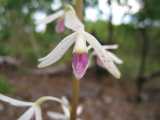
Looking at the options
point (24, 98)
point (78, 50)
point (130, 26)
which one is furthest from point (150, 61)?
point (78, 50)

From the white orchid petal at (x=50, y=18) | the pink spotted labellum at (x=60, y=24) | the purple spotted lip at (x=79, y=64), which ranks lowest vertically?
the purple spotted lip at (x=79, y=64)

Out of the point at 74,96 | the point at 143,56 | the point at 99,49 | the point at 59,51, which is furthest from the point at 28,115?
the point at 143,56

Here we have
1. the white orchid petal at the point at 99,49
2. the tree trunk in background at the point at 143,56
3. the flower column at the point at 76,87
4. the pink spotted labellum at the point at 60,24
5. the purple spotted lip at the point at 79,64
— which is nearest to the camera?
the purple spotted lip at the point at 79,64

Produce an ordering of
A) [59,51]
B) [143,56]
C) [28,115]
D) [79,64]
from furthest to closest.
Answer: [143,56] < [28,115] < [59,51] < [79,64]

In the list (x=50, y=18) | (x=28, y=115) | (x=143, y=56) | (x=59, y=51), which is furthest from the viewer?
(x=143, y=56)

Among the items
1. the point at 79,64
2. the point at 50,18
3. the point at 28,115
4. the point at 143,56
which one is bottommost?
the point at 143,56

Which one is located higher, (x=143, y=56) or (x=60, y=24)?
(x=60, y=24)

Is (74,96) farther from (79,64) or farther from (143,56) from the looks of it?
(143,56)

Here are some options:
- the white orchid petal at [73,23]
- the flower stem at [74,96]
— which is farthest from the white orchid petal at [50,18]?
the flower stem at [74,96]

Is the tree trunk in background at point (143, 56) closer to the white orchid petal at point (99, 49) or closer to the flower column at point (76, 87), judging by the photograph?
the flower column at point (76, 87)
